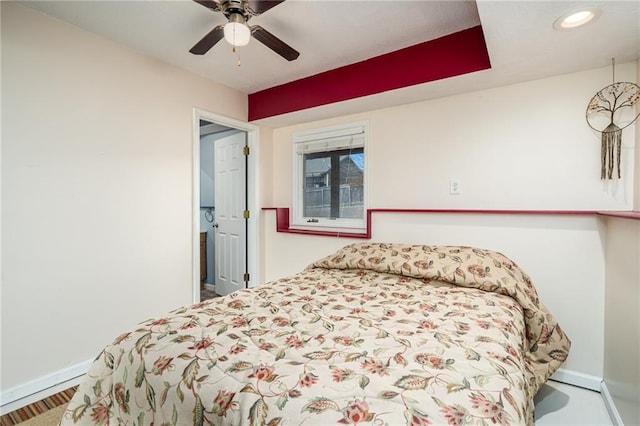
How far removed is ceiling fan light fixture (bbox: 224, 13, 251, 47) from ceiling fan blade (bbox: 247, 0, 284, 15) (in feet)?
0.31

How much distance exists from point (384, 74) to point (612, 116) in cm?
142

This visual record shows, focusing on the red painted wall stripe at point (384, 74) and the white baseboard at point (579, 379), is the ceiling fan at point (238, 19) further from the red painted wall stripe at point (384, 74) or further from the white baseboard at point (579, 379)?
the white baseboard at point (579, 379)

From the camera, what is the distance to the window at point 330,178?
2.82m

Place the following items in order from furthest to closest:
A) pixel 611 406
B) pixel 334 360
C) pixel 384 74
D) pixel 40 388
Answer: pixel 384 74 → pixel 40 388 → pixel 611 406 → pixel 334 360

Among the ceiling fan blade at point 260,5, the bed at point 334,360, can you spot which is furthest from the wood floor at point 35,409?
the ceiling fan blade at point 260,5

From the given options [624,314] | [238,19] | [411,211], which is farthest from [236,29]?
[624,314]

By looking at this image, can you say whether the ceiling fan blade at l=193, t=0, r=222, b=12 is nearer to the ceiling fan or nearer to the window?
the ceiling fan

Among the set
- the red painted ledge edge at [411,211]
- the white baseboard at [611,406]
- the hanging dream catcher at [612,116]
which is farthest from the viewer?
the hanging dream catcher at [612,116]

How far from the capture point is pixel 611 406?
5.49 feet

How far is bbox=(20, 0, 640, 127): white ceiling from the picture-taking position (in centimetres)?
144

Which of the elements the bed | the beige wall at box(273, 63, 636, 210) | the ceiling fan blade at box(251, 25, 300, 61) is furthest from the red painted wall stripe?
the bed

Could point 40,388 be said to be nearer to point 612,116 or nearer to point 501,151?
point 501,151

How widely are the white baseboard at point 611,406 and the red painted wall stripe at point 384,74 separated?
6.65ft

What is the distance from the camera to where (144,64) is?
7.52 feet
